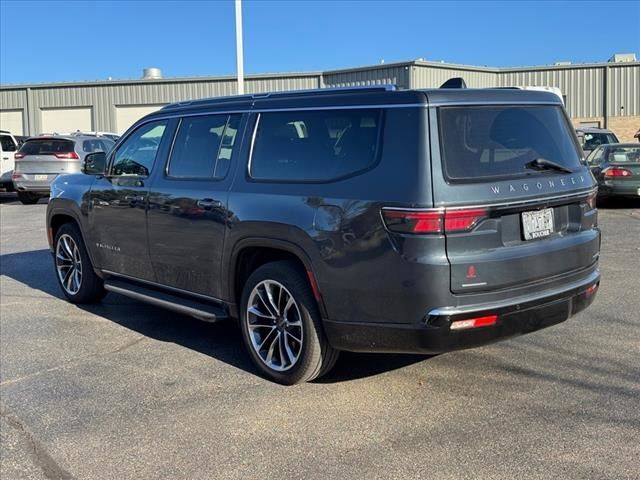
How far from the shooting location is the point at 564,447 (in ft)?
11.8

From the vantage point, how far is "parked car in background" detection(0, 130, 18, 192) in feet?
64.7

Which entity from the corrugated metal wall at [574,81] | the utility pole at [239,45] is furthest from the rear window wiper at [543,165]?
the corrugated metal wall at [574,81]

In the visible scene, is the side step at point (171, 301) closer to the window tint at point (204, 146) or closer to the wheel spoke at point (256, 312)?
the wheel spoke at point (256, 312)

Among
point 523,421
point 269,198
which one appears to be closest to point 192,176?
point 269,198

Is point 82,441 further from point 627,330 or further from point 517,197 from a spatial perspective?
point 627,330

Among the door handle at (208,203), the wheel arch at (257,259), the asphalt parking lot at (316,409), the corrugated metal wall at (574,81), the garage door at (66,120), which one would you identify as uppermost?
the corrugated metal wall at (574,81)

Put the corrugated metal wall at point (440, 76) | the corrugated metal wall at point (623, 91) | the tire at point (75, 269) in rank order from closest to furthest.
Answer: the tire at point (75, 269) < the corrugated metal wall at point (440, 76) < the corrugated metal wall at point (623, 91)

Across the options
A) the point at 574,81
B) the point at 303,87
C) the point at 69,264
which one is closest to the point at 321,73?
the point at 303,87

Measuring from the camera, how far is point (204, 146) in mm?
5270

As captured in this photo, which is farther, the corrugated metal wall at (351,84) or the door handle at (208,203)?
the corrugated metal wall at (351,84)

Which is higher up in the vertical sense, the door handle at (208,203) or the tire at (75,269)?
the door handle at (208,203)

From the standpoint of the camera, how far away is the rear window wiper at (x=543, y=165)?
4.18 metres

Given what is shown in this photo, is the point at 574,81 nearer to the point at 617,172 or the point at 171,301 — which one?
the point at 617,172

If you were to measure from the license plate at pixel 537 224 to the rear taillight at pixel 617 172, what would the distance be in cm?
1149
